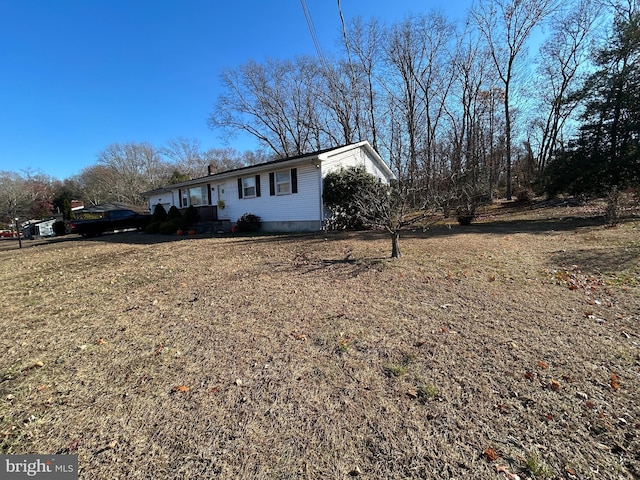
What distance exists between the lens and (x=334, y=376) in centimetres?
257

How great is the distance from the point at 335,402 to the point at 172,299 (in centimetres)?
359

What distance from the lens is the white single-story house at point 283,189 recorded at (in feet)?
40.2

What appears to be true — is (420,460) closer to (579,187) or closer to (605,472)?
(605,472)

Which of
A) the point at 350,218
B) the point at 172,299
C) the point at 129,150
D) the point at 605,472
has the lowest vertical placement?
the point at 605,472

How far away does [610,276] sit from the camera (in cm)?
519

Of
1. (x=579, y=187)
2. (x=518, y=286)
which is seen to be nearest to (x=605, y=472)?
(x=518, y=286)

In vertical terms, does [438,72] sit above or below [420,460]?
above

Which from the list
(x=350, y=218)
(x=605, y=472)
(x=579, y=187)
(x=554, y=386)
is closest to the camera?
(x=605, y=472)

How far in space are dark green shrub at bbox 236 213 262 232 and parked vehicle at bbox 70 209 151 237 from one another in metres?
10.9

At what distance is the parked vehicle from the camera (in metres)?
18.1

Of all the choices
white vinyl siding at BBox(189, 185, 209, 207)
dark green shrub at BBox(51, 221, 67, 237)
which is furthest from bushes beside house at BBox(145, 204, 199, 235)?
dark green shrub at BBox(51, 221, 67, 237)

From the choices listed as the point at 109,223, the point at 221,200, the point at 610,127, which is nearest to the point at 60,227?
the point at 109,223

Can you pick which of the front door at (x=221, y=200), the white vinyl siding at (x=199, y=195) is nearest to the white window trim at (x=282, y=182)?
the front door at (x=221, y=200)

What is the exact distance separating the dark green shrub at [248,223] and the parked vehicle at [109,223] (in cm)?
1094
